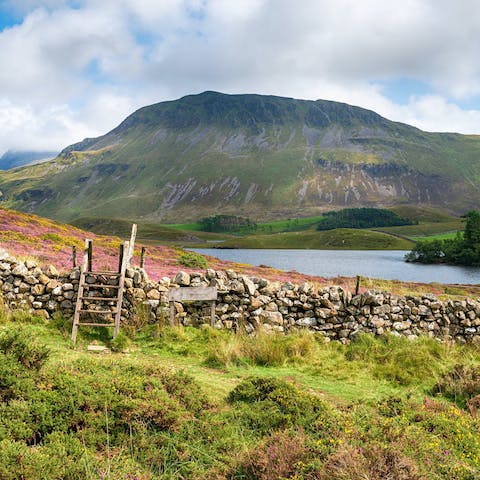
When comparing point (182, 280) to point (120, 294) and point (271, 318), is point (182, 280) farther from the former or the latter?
point (271, 318)

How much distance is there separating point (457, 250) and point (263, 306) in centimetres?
10655

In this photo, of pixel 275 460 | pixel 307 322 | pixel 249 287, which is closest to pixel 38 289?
pixel 249 287

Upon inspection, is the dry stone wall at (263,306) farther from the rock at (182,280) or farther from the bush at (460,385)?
the bush at (460,385)

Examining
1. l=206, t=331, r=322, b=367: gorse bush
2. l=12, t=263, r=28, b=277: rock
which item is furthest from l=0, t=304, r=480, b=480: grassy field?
l=12, t=263, r=28, b=277: rock

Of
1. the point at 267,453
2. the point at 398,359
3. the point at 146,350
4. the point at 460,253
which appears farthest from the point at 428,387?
the point at 460,253

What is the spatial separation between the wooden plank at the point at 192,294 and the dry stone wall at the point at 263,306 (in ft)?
1.38

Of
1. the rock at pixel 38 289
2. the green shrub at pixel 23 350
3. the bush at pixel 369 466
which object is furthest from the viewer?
the rock at pixel 38 289

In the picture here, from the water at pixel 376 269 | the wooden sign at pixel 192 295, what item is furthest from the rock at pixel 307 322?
the water at pixel 376 269

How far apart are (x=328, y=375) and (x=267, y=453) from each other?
6.24 metres

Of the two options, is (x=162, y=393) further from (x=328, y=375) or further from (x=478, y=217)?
(x=478, y=217)

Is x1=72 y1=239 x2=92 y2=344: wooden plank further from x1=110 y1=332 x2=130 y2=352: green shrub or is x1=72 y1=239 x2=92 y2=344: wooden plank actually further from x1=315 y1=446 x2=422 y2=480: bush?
x1=315 y1=446 x2=422 y2=480: bush

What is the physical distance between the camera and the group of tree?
101 meters

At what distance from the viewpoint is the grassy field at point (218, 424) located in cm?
487

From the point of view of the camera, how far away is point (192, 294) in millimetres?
14180
